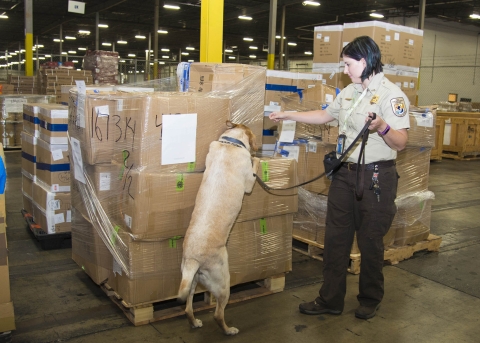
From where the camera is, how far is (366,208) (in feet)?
9.96

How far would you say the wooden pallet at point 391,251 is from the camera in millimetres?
4168

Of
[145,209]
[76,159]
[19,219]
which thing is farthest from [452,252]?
A: [19,219]

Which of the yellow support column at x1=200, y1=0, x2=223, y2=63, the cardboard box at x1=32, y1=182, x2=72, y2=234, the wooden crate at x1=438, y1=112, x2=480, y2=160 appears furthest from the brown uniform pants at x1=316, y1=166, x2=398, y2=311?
the wooden crate at x1=438, y1=112, x2=480, y2=160

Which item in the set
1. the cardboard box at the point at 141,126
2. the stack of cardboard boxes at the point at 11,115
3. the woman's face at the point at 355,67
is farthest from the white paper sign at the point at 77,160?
the stack of cardboard boxes at the point at 11,115

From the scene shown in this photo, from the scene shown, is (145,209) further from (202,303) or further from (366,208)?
(366,208)

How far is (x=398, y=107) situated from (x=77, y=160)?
7.81 feet

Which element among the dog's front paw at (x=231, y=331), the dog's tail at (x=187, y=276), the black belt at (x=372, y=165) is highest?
the black belt at (x=372, y=165)

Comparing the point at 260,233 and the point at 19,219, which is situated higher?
the point at 260,233

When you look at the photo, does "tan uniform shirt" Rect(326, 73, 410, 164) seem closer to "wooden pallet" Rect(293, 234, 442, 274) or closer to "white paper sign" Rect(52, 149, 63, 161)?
"wooden pallet" Rect(293, 234, 442, 274)

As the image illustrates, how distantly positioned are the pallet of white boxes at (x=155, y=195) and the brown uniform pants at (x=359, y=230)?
510 mm

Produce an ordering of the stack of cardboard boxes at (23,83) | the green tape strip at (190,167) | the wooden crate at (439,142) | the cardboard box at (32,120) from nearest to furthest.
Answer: the green tape strip at (190,167) → the cardboard box at (32,120) → the wooden crate at (439,142) → the stack of cardboard boxes at (23,83)

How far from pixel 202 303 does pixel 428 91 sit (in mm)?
17673

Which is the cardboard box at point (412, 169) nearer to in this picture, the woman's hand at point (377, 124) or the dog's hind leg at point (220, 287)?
the woman's hand at point (377, 124)

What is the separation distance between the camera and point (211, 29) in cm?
543
